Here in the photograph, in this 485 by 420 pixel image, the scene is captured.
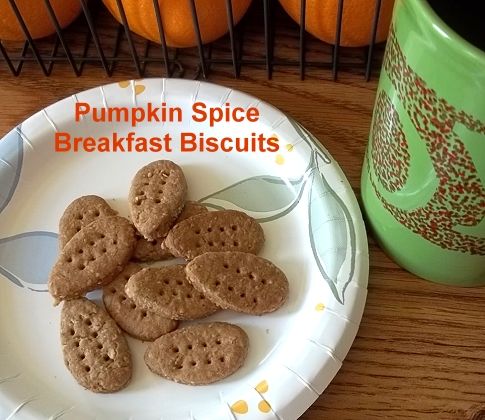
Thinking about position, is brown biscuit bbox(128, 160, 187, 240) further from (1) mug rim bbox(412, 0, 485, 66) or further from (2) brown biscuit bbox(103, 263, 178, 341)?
(1) mug rim bbox(412, 0, 485, 66)

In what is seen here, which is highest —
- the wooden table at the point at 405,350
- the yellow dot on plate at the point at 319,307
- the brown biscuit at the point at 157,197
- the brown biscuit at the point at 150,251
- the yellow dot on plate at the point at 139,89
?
the yellow dot on plate at the point at 139,89

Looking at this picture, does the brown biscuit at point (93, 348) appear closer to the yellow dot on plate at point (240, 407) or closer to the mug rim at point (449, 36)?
the yellow dot on plate at point (240, 407)

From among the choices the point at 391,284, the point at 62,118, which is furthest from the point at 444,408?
the point at 62,118

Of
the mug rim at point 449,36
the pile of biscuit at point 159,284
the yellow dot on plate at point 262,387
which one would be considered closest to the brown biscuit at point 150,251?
the pile of biscuit at point 159,284

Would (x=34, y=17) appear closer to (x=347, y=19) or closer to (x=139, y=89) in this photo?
(x=139, y=89)

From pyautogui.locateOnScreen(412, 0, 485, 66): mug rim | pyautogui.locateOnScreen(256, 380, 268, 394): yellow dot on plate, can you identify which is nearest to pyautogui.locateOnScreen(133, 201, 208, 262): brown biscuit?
pyautogui.locateOnScreen(256, 380, 268, 394): yellow dot on plate

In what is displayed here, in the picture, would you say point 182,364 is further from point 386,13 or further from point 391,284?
point 386,13
